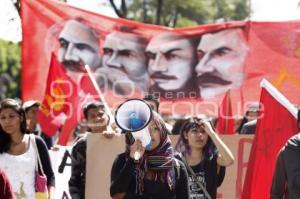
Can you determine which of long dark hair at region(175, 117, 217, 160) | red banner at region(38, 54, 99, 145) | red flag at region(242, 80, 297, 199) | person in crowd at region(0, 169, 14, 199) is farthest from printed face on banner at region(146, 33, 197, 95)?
person in crowd at region(0, 169, 14, 199)

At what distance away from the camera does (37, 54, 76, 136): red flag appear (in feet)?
28.5

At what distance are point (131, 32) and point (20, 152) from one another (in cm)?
516

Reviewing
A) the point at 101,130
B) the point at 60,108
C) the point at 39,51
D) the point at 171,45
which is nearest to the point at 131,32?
the point at 171,45

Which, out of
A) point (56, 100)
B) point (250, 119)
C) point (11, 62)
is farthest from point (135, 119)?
point (11, 62)

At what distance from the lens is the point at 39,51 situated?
9.80 m

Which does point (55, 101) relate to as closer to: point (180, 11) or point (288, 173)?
point (288, 173)

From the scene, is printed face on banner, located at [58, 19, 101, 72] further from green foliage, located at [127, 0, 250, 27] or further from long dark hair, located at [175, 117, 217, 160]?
green foliage, located at [127, 0, 250, 27]

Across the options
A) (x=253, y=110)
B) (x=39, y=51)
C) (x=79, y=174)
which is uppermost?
(x=39, y=51)

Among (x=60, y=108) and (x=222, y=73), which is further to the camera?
(x=222, y=73)

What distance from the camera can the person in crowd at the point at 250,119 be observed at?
7648 millimetres

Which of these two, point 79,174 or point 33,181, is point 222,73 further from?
point 33,181

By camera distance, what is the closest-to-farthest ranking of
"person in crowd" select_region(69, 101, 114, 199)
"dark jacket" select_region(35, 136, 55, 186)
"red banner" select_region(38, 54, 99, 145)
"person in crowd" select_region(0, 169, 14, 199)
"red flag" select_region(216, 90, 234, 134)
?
"person in crowd" select_region(0, 169, 14, 199) → "dark jacket" select_region(35, 136, 55, 186) → "person in crowd" select_region(69, 101, 114, 199) → "red flag" select_region(216, 90, 234, 134) → "red banner" select_region(38, 54, 99, 145)

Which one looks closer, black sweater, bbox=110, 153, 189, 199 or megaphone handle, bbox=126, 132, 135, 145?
megaphone handle, bbox=126, 132, 135, 145

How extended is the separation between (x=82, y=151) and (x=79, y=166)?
0.12 meters
